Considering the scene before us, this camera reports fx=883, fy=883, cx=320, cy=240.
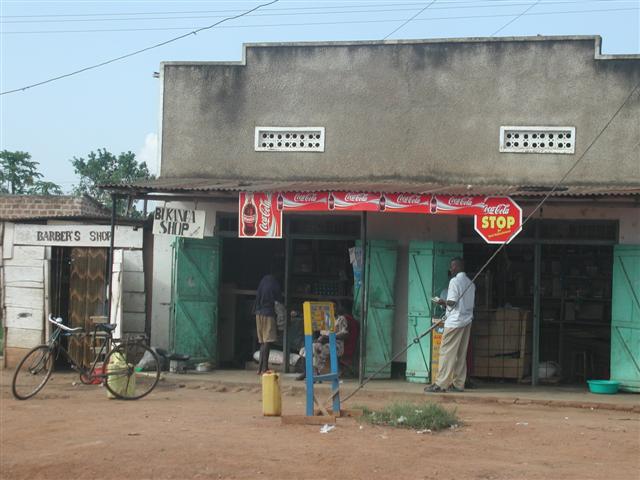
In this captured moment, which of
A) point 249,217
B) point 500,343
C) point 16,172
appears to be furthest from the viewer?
point 16,172

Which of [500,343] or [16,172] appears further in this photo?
[16,172]

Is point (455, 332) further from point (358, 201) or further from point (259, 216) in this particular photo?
point (259, 216)

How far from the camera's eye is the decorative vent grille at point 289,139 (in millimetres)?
14453

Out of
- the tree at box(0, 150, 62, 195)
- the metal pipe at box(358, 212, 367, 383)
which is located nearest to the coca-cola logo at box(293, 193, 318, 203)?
the metal pipe at box(358, 212, 367, 383)

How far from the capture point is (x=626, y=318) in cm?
1240

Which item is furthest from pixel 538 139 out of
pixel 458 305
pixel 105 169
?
pixel 105 169

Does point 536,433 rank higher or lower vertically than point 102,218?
lower

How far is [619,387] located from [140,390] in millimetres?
6671

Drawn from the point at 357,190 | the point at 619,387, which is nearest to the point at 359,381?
the point at 357,190

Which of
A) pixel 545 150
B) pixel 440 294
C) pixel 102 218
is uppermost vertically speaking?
pixel 545 150

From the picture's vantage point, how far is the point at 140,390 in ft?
39.3

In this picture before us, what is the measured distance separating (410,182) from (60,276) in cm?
586

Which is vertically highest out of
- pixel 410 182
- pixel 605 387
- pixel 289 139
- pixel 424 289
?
pixel 289 139

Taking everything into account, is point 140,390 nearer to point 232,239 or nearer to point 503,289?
point 232,239
